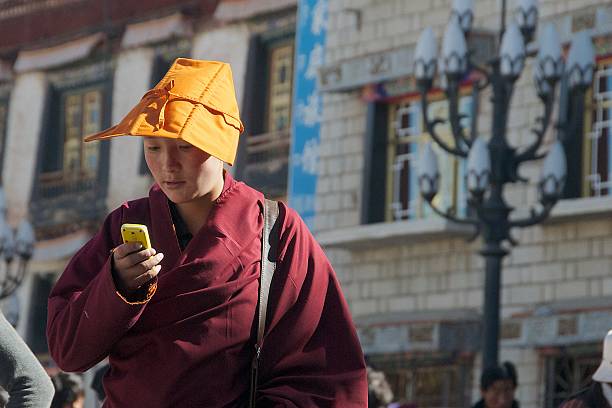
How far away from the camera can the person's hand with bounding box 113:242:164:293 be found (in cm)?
411

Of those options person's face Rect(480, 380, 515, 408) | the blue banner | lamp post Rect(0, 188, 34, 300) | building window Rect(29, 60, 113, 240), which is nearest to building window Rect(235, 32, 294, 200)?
the blue banner

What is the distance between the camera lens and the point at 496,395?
401 inches

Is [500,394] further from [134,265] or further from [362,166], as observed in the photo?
[362,166]

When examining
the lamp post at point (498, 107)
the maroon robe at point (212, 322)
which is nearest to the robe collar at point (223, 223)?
the maroon robe at point (212, 322)

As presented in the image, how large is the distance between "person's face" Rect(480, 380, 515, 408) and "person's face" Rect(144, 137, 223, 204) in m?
5.96

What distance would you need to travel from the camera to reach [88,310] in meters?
4.23

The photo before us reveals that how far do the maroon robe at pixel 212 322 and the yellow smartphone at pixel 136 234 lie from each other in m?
0.11

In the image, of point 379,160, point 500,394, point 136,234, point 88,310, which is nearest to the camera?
point 136,234

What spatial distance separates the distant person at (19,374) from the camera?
4.16 meters

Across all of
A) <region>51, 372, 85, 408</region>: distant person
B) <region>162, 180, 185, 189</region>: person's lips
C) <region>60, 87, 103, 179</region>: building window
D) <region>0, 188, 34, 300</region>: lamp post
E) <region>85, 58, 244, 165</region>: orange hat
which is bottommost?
<region>51, 372, 85, 408</region>: distant person

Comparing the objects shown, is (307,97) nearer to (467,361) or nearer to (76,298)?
(467,361)

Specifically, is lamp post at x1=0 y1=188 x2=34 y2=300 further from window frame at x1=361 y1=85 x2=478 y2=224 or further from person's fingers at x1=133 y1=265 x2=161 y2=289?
person's fingers at x1=133 y1=265 x2=161 y2=289

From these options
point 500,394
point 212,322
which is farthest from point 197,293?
point 500,394

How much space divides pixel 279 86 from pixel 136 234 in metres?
15.5
